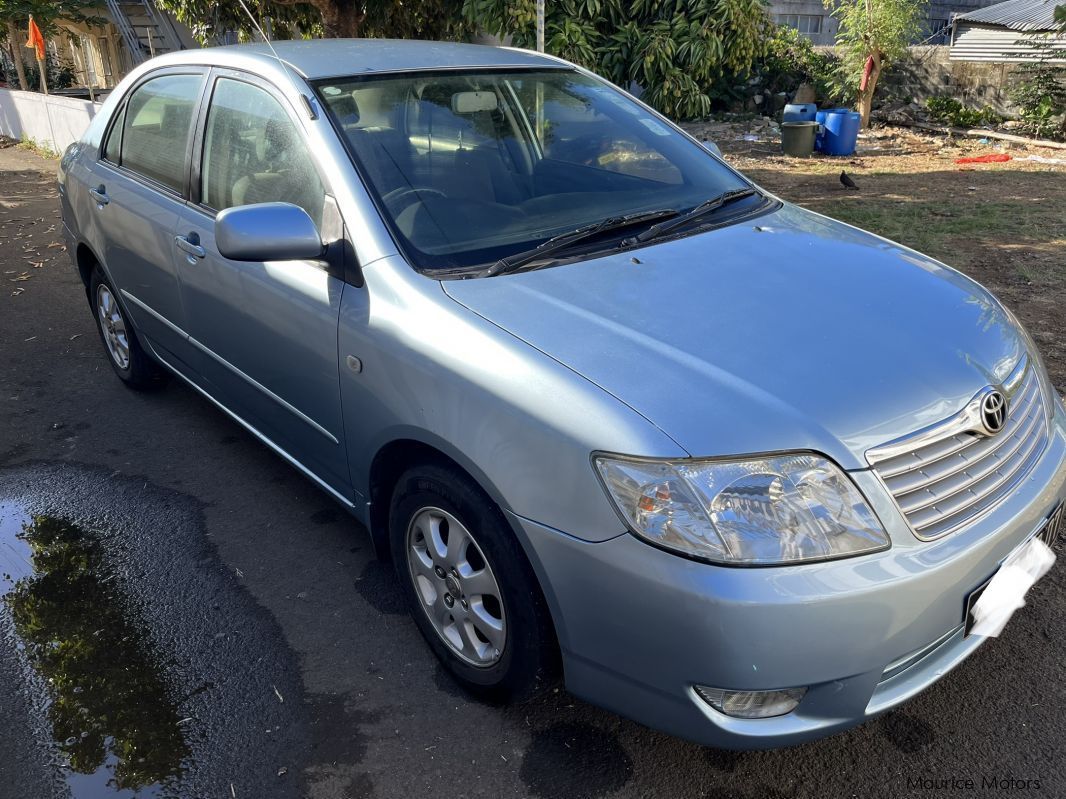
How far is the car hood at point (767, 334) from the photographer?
1908 millimetres

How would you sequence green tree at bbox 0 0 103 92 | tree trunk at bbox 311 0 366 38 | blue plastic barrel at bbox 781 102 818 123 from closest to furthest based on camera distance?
tree trunk at bbox 311 0 366 38, blue plastic barrel at bbox 781 102 818 123, green tree at bbox 0 0 103 92

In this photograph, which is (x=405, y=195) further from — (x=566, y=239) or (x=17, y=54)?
(x=17, y=54)

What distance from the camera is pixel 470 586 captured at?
2.34 metres

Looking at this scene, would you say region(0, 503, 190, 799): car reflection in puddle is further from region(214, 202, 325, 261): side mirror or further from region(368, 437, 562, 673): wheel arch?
region(214, 202, 325, 261): side mirror

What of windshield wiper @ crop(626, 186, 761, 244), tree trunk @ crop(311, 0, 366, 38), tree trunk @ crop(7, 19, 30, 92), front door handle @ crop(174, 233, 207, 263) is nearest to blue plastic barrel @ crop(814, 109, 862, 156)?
tree trunk @ crop(311, 0, 366, 38)

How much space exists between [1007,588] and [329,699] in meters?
1.84

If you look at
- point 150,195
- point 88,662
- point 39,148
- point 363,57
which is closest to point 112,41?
point 39,148

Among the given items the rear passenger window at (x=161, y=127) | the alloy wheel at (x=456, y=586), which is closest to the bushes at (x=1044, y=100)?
the rear passenger window at (x=161, y=127)

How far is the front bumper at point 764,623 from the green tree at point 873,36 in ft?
41.5

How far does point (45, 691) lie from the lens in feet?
8.61

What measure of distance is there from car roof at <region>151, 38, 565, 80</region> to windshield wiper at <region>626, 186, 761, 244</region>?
0.97m

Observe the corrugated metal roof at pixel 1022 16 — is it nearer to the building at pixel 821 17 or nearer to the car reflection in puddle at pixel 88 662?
the building at pixel 821 17

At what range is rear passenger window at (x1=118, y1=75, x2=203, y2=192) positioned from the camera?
3543 mm

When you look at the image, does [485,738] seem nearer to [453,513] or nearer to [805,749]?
[453,513]
